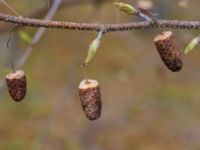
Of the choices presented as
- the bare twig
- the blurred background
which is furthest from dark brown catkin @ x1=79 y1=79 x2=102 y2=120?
the blurred background

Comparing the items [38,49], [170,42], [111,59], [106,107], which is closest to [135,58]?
[111,59]

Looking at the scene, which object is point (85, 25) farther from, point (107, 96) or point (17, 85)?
point (107, 96)

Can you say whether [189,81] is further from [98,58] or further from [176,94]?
[98,58]

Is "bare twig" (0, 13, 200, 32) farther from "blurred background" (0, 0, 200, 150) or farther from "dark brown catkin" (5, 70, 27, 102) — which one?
"blurred background" (0, 0, 200, 150)

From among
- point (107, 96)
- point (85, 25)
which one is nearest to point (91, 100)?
point (85, 25)

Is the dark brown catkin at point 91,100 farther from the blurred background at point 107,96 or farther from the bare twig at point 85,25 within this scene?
the blurred background at point 107,96

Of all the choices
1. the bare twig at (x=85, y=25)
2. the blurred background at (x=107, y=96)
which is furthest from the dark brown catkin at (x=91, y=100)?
the blurred background at (x=107, y=96)
